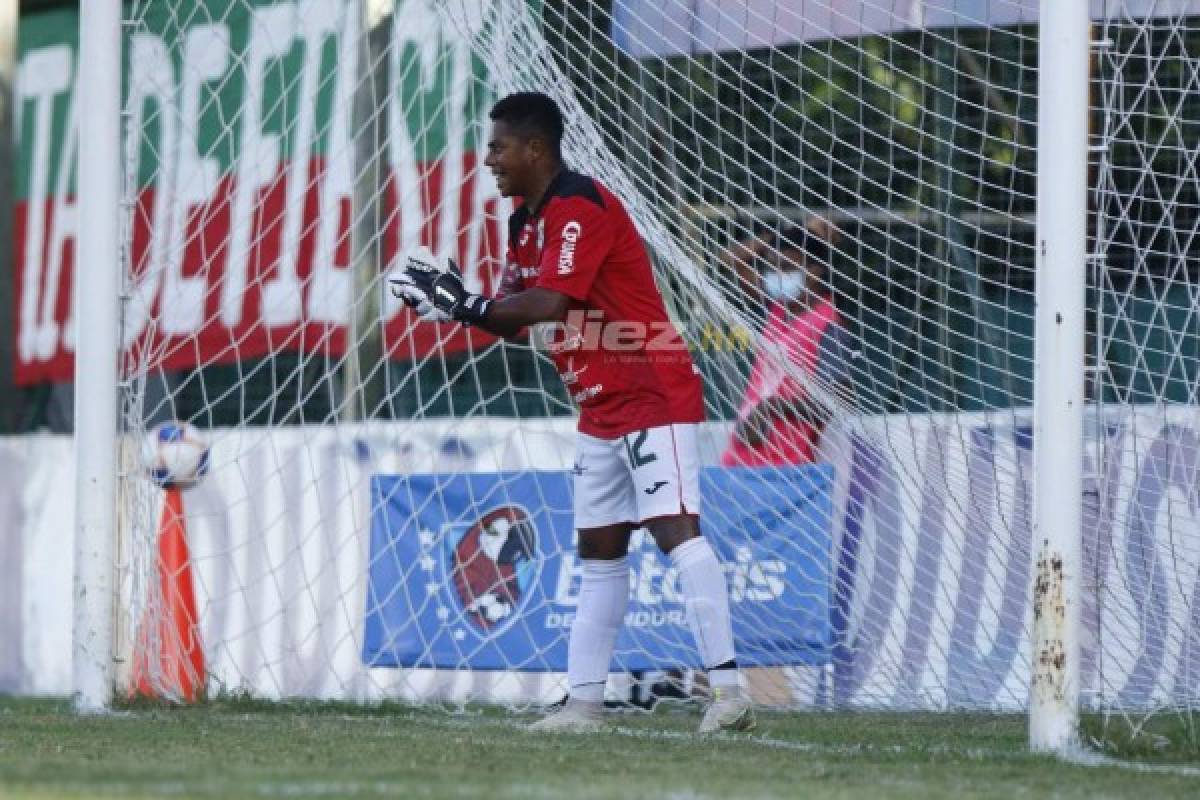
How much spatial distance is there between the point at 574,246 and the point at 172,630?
101 inches

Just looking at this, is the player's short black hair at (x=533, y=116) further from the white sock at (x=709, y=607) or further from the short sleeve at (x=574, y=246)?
the white sock at (x=709, y=607)

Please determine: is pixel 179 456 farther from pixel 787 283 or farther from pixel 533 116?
pixel 533 116

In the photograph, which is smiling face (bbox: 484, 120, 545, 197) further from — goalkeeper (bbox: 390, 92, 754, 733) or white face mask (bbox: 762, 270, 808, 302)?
white face mask (bbox: 762, 270, 808, 302)

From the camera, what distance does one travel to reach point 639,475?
611cm

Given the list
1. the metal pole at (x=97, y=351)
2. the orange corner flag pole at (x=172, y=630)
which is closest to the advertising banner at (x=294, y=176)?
the orange corner flag pole at (x=172, y=630)

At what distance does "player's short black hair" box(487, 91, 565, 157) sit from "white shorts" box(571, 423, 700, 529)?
875 millimetres

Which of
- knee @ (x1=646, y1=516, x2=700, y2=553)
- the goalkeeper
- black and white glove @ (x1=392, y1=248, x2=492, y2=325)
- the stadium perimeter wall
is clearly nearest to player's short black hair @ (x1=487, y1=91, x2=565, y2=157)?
the goalkeeper

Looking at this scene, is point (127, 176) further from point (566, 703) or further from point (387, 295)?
point (566, 703)

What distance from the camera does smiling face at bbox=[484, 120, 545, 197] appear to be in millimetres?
6215

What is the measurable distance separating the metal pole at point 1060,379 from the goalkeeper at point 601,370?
3.35 feet

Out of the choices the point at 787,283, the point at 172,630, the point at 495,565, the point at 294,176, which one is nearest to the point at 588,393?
the point at 787,283

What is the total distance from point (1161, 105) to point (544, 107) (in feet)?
6.02

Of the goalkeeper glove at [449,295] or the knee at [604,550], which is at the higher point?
the goalkeeper glove at [449,295]

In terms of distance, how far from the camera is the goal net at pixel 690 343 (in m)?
6.65
